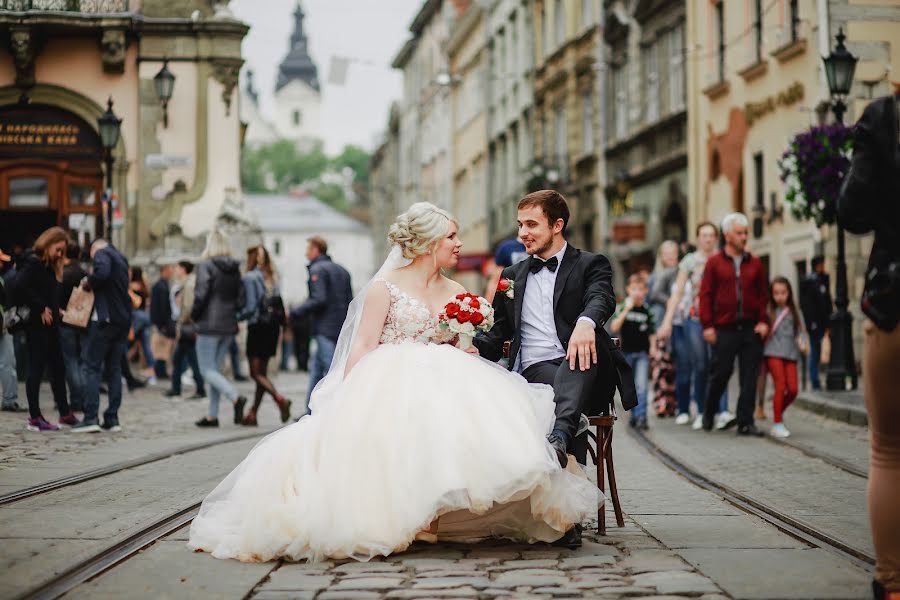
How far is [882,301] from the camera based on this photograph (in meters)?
5.59

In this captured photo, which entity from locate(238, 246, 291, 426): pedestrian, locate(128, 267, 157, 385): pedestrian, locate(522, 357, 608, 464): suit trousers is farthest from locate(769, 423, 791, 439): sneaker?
locate(128, 267, 157, 385): pedestrian

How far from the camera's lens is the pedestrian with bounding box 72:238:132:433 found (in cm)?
1446

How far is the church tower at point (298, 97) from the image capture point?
169250mm

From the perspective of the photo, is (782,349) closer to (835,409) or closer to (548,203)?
(835,409)


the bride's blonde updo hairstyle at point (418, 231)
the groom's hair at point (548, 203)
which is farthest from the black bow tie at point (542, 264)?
the bride's blonde updo hairstyle at point (418, 231)

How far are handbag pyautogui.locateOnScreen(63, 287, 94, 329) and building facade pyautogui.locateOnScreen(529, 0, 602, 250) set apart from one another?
86.9 feet

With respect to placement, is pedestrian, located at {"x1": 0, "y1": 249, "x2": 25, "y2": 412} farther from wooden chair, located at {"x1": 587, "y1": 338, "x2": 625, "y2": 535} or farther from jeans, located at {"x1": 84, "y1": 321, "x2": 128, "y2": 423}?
wooden chair, located at {"x1": 587, "y1": 338, "x2": 625, "y2": 535}

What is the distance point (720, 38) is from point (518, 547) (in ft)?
83.7

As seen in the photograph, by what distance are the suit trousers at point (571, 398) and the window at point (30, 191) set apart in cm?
2174

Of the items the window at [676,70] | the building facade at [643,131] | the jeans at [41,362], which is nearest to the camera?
the jeans at [41,362]

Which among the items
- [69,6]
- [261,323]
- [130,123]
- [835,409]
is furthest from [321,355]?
[69,6]

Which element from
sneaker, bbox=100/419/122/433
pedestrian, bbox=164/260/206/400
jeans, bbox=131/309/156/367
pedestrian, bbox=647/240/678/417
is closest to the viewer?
sneaker, bbox=100/419/122/433

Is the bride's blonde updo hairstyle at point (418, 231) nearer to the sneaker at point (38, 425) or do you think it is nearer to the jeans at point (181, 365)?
the sneaker at point (38, 425)

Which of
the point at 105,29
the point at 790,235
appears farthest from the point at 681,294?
the point at 105,29
